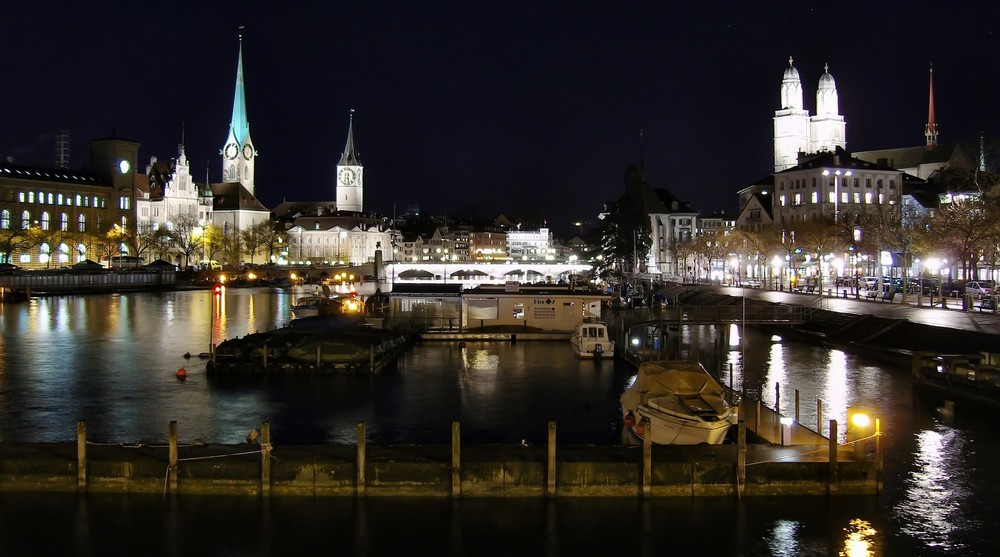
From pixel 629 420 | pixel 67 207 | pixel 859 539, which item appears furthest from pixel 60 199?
pixel 859 539

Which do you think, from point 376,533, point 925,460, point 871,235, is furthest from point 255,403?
point 871,235

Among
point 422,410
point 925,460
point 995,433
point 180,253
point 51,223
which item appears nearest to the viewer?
point 925,460

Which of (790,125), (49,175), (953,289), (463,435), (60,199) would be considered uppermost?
(790,125)

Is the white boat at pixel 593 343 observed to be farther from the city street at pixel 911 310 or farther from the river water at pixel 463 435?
the city street at pixel 911 310

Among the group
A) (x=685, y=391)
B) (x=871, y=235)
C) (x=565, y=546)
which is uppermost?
(x=871, y=235)

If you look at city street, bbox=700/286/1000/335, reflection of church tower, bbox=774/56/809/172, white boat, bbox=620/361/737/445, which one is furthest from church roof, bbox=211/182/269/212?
white boat, bbox=620/361/737/445

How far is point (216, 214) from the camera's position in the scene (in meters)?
174

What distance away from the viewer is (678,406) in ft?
79.8

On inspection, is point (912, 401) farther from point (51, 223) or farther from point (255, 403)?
point (51, 223)

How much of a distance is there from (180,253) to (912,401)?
439ft

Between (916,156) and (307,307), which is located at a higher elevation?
(916,156)

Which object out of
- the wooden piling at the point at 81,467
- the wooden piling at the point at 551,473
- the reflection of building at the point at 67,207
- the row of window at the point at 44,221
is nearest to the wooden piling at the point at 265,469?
the wooden piling at the point at 81,467

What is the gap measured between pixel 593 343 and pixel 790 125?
123 m

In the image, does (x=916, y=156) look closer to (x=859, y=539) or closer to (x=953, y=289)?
(x=953, y=289)
